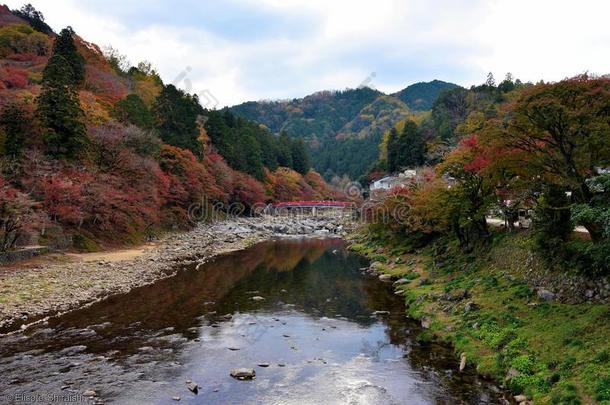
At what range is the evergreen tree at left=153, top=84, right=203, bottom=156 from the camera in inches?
2222

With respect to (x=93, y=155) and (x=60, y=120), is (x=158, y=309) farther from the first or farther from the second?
(x=93, y=155)

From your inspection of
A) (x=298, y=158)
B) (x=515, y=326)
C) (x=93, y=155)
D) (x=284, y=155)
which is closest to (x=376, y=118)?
(x=298, y=158)

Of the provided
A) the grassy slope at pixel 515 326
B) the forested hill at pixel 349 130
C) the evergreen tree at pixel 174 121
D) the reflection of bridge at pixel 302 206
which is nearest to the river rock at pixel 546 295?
the grassy slope at pixel 515 326

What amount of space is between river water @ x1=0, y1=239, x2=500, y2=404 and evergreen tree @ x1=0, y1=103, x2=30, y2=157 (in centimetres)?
1676

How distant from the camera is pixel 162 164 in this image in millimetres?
48250

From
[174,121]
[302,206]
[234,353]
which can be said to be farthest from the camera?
[302,206]

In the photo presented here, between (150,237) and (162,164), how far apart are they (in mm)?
10242

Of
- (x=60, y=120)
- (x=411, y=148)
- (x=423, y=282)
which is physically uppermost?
(x=411, y=148)

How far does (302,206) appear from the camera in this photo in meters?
78.4

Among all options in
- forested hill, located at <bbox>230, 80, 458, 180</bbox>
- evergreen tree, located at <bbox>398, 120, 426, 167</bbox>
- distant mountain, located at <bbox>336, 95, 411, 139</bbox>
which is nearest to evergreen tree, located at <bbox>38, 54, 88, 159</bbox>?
evergreen tree, located at <bbox>398, 120, 426, 167</bbox>

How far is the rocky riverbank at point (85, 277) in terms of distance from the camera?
59.2 ft

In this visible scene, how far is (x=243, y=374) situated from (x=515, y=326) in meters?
8.61

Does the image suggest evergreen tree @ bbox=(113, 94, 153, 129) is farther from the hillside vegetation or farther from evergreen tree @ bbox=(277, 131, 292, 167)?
evergreen tree @ bbox=(277, 131, 292, 167)

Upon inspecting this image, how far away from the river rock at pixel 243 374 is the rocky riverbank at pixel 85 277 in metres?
8.85
